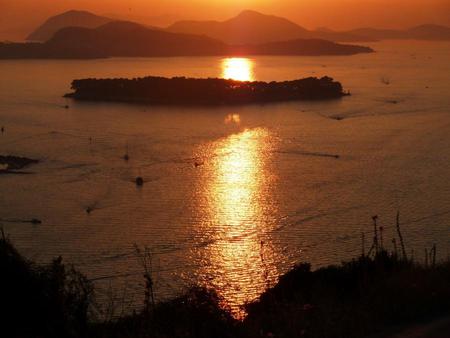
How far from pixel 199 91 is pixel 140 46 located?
2837cm

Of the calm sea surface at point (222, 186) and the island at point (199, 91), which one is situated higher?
the island at point (199, 91)

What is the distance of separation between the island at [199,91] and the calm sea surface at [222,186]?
1.88 meters

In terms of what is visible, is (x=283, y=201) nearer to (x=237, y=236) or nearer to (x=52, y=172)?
(x=237, y=236)

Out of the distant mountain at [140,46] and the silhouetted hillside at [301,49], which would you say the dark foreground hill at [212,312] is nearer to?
the distant mountain at [140,46]

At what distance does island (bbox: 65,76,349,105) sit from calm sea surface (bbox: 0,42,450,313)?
6.17 feet

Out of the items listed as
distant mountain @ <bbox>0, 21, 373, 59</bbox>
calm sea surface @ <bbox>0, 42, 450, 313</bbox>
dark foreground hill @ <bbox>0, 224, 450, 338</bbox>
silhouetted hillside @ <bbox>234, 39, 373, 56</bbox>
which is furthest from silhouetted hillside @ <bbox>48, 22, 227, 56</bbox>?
dark foreground hill @ <bbox>0, 224, 450, 338</bbox>

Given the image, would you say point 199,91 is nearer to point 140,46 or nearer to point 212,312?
point 212,312

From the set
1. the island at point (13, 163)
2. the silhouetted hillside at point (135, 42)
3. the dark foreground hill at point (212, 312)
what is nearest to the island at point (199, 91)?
the island at point (13, 163)

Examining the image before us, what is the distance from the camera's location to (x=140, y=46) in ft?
171

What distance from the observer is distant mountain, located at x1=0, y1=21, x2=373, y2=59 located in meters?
47.8

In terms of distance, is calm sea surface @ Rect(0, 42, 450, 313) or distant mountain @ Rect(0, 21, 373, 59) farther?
distant mountain @ Rect(0, 21, 373, 59)

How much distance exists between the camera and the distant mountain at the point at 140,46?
47.8 m

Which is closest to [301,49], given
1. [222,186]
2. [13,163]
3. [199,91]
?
[199,91]

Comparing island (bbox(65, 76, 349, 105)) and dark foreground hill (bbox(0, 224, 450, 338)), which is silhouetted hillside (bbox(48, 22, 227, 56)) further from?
dark foreground hill (bbox(0, 224, 450, 338))
